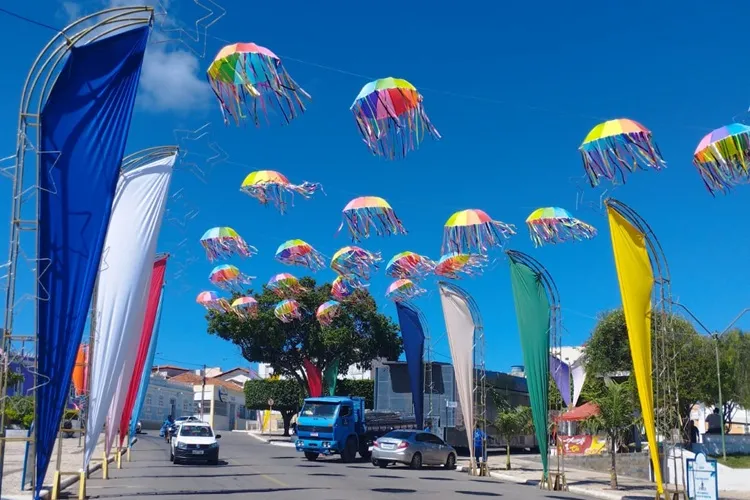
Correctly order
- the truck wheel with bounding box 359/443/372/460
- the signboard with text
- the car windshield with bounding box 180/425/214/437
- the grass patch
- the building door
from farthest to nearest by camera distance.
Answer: the building door → the truck wheel with bounding box 359/443/372/460 → the signboard with text → the car windshield with bounding box 180/425/214/437 → the grass patch

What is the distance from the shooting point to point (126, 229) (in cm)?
1650

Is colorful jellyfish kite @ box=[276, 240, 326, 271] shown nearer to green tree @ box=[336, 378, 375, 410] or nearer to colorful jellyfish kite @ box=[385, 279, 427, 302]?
colorful jellyfish kite @ box=[385, 279, 427, 302]

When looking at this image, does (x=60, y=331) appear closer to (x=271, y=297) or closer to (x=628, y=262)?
(x=628, y=262)

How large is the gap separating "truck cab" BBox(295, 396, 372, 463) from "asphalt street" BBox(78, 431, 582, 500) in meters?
2.85

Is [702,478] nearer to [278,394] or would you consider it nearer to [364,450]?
[364,450]

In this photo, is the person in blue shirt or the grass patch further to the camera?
the person in blue shirt

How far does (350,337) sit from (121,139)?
40.8 meters

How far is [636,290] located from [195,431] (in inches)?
689

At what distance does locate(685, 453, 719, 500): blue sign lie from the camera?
52.1 feet

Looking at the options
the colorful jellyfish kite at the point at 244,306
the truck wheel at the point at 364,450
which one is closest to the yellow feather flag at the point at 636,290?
the truck wheel at the point at 364,450

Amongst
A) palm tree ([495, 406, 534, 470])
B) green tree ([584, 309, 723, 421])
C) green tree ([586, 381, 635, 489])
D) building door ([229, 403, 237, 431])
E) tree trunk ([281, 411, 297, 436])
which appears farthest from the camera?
building door ([229, 403, 237, 431])

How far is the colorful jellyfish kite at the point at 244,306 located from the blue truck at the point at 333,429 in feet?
44.1

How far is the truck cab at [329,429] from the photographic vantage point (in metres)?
31.7

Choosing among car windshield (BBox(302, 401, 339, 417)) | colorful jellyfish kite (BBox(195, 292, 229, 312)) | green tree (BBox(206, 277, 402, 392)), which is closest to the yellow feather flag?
car windshield (BBox(302, 401, 339, 417))
